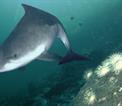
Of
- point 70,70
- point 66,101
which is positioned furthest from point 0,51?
point 70,70

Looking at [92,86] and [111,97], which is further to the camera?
[92,86]

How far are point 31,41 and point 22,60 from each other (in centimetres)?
36

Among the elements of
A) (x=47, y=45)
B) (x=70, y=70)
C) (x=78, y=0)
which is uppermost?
(x=47, y=45)

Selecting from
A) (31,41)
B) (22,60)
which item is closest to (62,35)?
(31,41)

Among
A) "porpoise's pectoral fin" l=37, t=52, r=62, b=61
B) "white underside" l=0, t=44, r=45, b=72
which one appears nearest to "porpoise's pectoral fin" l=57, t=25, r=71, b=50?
"porpoise's pectoral fin" l=37, t=52, r=62, b=61

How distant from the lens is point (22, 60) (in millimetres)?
3893

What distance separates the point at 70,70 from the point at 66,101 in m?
4.64

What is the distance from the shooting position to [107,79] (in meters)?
4.27

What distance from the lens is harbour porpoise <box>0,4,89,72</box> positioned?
3.88 meters

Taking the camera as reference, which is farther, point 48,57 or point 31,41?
point 48,57

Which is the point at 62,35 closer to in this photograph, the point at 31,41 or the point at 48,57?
the point at 48,57

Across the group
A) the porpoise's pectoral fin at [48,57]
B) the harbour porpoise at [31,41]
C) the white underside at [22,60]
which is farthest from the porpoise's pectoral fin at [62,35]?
the white underside at [22,60]

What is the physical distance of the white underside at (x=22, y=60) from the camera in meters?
3.84

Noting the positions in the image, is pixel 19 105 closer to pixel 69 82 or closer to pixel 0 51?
pixel 69 82
